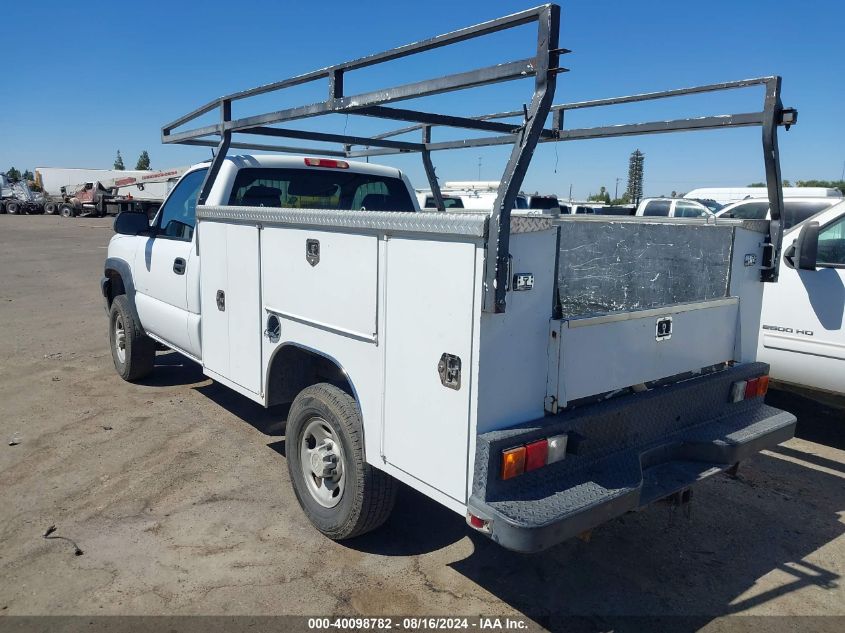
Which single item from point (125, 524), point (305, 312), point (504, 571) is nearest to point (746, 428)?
point (504, 571)

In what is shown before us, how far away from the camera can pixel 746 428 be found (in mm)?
3605

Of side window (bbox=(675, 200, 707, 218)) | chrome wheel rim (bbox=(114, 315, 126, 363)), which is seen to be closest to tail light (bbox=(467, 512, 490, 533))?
chrome wheel rim (bbox=(114, 315, 126, 363))

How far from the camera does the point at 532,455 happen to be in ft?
8.75

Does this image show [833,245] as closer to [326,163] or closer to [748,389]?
[748,389]

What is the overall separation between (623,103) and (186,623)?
4.00 m

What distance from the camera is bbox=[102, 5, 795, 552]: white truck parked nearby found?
2.58 m

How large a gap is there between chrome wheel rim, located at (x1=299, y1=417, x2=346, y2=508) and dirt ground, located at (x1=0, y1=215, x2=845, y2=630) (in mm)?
279

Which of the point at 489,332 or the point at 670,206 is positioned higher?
the point at 670,206

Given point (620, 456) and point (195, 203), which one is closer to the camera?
point (620, 456)

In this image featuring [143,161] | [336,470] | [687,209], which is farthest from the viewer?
[143,161]

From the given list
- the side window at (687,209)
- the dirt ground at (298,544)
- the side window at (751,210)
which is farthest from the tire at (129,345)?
the side window at (687,209)

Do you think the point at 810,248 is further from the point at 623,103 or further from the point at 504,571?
the point at 504,571

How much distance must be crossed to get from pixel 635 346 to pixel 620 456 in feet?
1.73

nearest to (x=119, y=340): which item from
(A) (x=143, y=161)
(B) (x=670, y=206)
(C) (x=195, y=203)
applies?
(C) (x=195, y=203)
